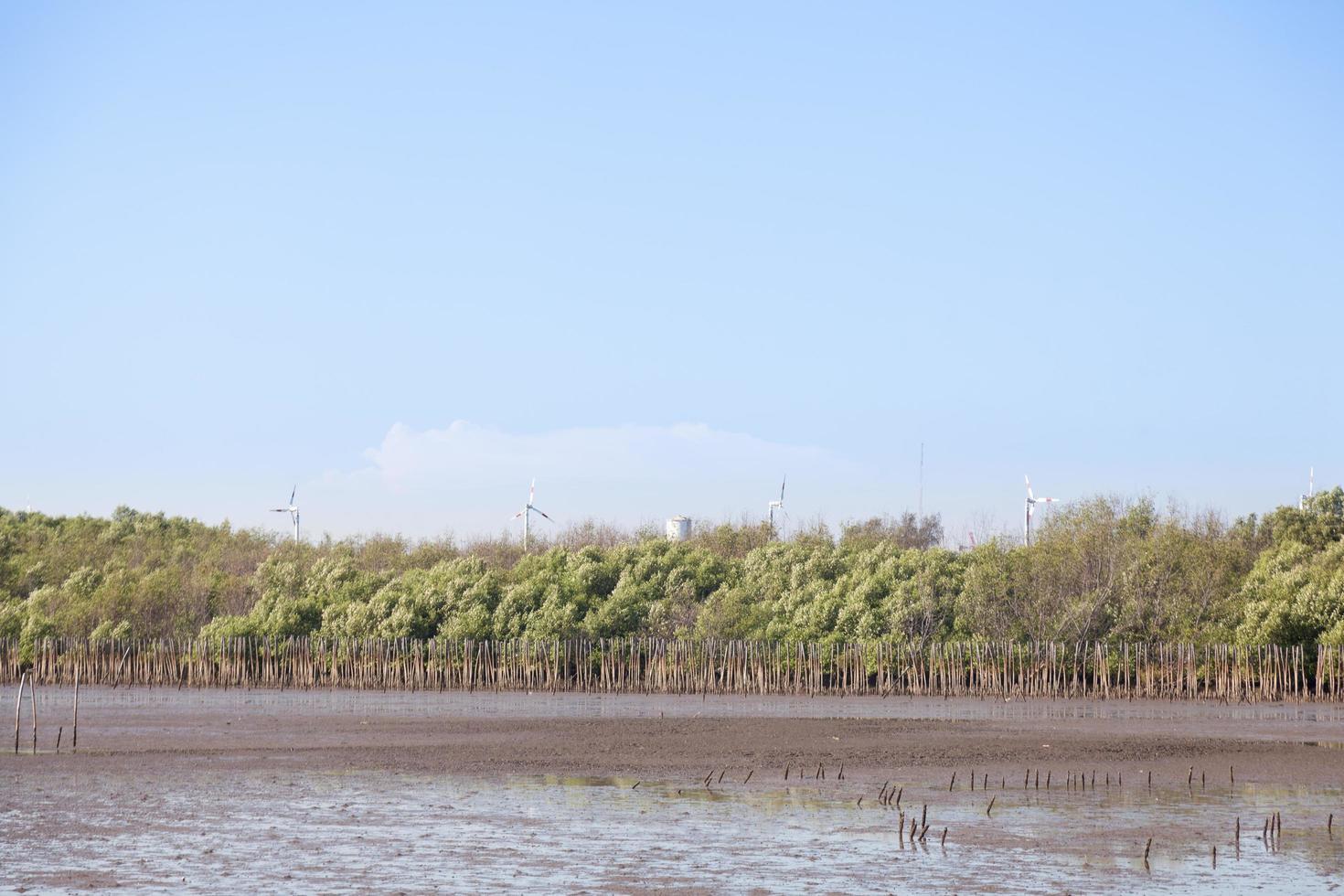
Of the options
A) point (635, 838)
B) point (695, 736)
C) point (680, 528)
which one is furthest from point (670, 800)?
point (680, 528)

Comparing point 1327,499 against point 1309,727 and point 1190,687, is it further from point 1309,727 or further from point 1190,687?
point 1309,727

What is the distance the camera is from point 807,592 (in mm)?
48875

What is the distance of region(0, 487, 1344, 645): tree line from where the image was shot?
4428cm

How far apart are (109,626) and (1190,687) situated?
34391 mm

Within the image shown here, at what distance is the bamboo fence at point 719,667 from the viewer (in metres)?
40.0

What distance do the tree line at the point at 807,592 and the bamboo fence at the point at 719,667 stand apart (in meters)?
1.17

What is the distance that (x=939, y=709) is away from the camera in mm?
36219

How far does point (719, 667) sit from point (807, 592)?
5737 millimetres

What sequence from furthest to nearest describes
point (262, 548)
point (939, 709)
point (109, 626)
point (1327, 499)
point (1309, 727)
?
point (262, 548), point (1327, 499), point (109, 626), point (939, 709), point (1309, 727)

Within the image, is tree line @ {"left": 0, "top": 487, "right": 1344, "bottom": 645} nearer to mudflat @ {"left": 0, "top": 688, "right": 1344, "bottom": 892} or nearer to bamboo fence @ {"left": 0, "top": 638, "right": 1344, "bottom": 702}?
bamboo fence @ {"left": 0, "top": 638, "right": 1344, "bottom": 702}

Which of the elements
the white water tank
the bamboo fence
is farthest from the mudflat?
the white water tank

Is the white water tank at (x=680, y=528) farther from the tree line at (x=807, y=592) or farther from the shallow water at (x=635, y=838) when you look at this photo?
the shallow water at (x=635, y=838)

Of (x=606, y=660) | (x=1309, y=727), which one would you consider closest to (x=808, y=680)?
(x=606, y=660)

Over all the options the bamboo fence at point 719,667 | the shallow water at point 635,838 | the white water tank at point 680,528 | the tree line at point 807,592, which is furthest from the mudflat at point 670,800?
the white water tank at point 680,528
